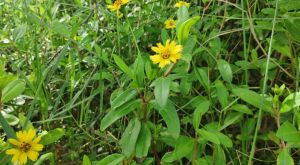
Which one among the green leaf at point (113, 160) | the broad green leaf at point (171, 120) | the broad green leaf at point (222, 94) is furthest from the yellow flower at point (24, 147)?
the broad green leaf at point (222, 94)

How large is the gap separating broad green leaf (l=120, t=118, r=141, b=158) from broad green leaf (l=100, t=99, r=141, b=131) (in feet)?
0.11

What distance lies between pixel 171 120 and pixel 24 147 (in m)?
0.29

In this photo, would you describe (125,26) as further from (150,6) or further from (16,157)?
(16,157)

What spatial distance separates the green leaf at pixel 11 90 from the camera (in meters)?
0.84

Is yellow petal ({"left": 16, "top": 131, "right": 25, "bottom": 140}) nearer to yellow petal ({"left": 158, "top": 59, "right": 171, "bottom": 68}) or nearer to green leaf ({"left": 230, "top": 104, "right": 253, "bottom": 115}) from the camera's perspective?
yellow petal ({"left": 158, "top": 59, "right": 171, "bottom": 68})

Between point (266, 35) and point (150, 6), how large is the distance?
40 cm

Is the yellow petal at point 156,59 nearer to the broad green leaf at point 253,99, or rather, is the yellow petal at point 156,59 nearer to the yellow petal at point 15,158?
the broad green leaf at point 253,99

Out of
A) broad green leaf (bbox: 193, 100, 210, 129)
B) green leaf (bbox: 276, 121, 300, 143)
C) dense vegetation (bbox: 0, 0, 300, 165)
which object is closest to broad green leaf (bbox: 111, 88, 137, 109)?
dense vegetation (bbox: 0, 0, 300, 165)

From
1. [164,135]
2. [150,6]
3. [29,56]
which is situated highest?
[150,6]

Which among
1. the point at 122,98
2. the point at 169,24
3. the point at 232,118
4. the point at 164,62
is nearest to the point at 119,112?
the point at 122,98

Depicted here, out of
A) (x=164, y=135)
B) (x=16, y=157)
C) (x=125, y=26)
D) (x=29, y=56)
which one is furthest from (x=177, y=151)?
(x=29, y=56)

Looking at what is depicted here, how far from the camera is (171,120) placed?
79cm

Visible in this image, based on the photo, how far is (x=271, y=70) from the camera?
1.02 m

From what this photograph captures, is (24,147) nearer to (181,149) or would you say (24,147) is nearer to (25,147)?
(25,147)
